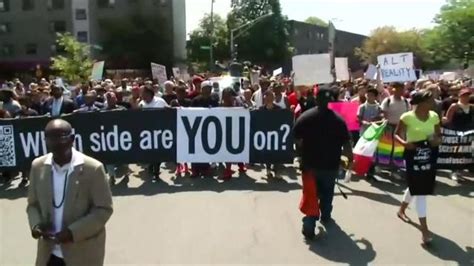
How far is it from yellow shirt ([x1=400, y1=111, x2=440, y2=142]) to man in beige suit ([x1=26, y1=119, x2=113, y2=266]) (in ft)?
13.5

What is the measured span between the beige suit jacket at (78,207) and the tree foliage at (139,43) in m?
63.4

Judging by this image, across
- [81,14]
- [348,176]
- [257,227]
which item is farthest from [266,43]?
[257,227]

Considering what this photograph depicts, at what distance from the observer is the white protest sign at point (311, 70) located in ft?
42.1

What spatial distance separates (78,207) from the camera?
152 inches

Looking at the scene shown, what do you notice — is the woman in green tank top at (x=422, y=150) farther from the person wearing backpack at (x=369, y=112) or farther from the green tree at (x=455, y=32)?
the green tree at (x=455, y=32)

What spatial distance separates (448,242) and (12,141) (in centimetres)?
719

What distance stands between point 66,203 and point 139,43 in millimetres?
63639

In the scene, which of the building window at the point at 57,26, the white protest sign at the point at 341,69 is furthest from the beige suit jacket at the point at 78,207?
the building window at the point at 57,26

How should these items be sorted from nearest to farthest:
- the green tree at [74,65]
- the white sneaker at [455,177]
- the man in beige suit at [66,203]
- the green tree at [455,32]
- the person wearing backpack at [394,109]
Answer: the man in beige suit at [66,203], the person wearing backpack at [394,109], the white sneaker at [455,177], the green tree at [74,65], the green tree at [455,32]

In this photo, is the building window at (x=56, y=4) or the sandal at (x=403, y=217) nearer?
the sandal at (x=403, y=217)

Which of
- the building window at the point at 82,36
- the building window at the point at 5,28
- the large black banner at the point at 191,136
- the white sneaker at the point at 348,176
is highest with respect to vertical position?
the building window at the point at 5,28

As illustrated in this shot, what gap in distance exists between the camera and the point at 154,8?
68125 millimetres

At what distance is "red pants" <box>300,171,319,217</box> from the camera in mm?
7098

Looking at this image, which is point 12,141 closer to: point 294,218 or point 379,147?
point 294,218
